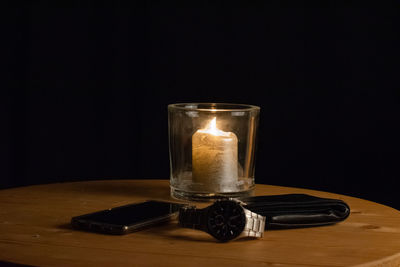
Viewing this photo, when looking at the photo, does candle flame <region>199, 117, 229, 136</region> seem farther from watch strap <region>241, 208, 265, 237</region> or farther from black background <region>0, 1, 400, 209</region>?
black background <region>0, 1, 400, 209</region>

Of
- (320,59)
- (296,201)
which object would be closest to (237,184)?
(296,201)

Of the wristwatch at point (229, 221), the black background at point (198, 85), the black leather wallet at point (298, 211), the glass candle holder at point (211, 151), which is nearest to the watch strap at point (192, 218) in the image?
the wristwatch at point (229, 221)

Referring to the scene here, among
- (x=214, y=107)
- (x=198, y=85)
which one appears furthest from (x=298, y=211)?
(x=198, y=85)

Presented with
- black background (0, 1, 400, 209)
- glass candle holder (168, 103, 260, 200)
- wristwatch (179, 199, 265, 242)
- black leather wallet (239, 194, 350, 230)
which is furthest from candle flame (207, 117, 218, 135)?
black background (0, 1, 400, 209)

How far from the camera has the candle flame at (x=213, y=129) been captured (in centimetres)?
131

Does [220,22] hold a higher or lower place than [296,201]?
higher

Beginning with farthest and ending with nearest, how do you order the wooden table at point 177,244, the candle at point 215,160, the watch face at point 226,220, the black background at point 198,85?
1. the black background at point 198,85
2. the candle at point 215,160
3. the watch face at point 226,220
4. the wooden table at point 177,244

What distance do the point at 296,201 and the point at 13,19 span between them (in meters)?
1.39

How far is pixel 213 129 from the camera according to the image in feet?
4.33

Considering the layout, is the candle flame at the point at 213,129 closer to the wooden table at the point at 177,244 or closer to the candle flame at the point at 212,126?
the candle flame at the point at 212,126

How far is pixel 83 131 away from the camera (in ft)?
7.48

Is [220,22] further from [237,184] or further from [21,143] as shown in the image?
[237,184]

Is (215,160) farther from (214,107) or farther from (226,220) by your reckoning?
(226,220)

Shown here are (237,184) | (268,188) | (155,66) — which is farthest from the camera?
(155,66)
